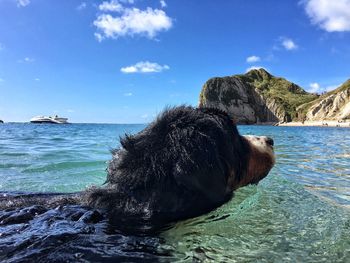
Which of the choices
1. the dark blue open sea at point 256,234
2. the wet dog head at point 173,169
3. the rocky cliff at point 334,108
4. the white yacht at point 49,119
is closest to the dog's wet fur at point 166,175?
the wet dog head at point 173,169

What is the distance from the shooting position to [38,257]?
296 cm

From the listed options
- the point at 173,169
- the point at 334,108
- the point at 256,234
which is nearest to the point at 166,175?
the point at 173,169

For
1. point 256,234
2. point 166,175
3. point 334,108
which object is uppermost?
point 334,108

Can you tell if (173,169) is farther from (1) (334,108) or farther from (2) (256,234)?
(1) (334,108)

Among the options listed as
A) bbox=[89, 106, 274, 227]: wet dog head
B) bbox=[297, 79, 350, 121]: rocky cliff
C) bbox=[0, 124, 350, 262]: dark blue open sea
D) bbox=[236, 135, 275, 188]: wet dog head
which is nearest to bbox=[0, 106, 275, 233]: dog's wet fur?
bbox=[89, 106, 274, 227]: wet dog head

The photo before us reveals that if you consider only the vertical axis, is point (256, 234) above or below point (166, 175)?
below

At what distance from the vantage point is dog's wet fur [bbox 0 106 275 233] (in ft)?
12.2

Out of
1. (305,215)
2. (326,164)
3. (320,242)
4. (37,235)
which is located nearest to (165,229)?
(37,235)

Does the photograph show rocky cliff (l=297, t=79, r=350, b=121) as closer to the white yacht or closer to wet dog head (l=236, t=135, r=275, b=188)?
the white yacht

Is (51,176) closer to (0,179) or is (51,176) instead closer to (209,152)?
(0,179)

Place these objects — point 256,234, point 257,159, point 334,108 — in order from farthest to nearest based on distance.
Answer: point 334,108
point 257,159
point 256,234

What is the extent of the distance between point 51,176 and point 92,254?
7124 millimetres

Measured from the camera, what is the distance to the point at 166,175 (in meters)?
3.73

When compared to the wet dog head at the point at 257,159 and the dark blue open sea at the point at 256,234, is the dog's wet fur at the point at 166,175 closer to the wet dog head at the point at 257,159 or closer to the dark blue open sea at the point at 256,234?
the dark blue open sea at the point at 256,234
